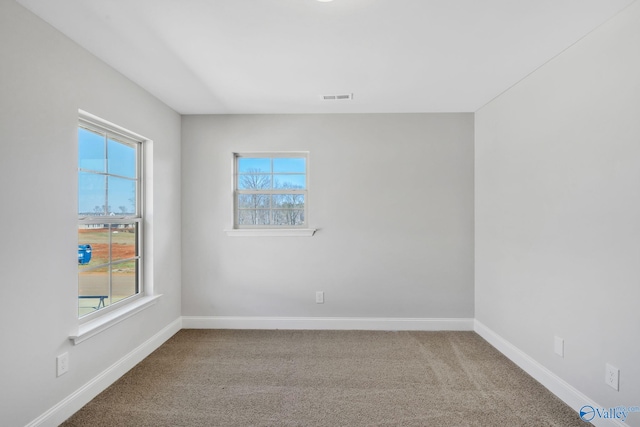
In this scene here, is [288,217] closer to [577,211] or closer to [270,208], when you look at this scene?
[270,208]

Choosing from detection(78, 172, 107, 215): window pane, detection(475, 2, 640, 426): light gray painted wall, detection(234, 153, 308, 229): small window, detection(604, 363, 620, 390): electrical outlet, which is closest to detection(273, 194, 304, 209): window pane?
detection(234, 153, 308, 229): small window

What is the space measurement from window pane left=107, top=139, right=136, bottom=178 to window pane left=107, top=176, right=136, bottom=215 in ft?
0.22

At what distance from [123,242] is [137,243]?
0.21 meters

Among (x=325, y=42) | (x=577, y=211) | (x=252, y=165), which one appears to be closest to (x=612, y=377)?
(x=577, y=211)

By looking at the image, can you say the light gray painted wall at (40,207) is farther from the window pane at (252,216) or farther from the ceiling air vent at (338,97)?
the ceiling air vent at (338,97)

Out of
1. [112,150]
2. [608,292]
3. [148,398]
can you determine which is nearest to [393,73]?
[608,292]

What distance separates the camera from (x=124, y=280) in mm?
2621

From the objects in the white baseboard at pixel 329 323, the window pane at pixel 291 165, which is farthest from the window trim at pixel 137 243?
the window pane at pixel 291 165

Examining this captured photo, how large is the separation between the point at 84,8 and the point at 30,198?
1.05 m

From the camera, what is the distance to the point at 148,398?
2125mm

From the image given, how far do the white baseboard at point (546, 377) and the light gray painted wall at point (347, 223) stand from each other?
0.51m

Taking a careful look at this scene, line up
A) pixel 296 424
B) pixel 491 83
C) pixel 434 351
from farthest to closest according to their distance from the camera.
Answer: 1. pixel 434 351
2. pixel 491 83
3. pixel 296 424

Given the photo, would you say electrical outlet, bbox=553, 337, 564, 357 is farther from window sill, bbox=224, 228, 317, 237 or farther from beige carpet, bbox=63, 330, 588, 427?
window sill, bbox=224, 228, 317, 237

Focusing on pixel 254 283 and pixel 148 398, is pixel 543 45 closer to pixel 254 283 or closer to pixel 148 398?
pixel 254 283
